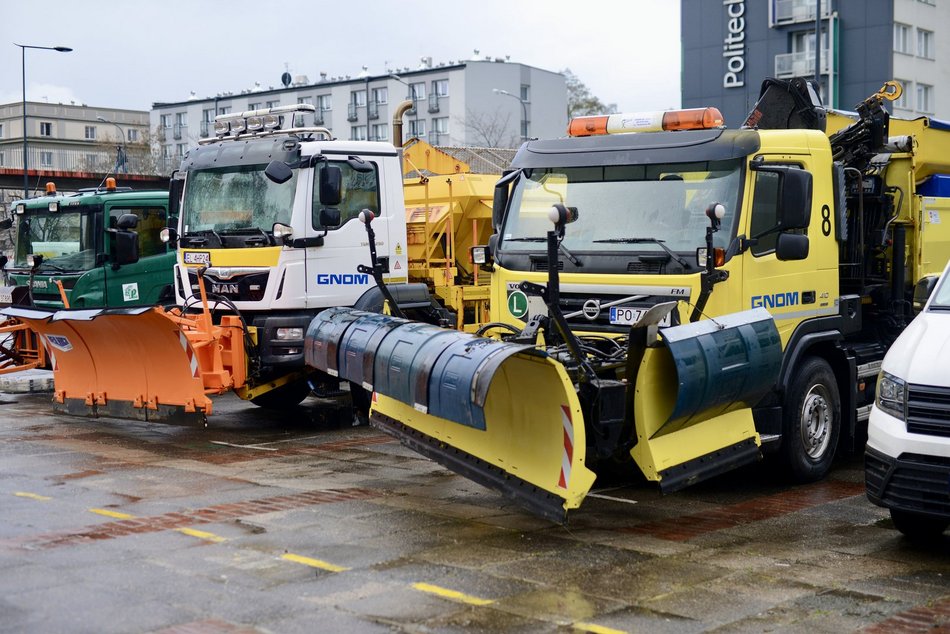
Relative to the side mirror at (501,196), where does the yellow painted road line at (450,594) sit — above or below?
below

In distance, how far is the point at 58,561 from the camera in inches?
261

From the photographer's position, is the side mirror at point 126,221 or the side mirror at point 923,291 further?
the side mirror at point 126,221

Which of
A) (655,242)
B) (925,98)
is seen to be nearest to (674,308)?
(655,242)

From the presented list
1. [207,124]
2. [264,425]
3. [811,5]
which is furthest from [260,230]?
[207,124]

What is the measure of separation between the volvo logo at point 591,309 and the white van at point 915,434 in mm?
2129

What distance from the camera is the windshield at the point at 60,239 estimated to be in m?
14.8

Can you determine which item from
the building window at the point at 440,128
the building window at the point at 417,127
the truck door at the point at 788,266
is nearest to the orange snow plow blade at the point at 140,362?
the truck door at the point at 788,266

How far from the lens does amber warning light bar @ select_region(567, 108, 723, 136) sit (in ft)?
29.2

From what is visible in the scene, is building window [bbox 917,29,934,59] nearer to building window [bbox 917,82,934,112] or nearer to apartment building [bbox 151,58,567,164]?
building window [bbox 917,82,934,112]

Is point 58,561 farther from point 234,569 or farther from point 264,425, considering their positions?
point 264,425

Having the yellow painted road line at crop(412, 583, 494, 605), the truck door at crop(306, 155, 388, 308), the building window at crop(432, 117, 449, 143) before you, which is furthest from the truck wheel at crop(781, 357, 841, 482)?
the building window at crop(432, 117, 449, 143)

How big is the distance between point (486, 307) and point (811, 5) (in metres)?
38.9

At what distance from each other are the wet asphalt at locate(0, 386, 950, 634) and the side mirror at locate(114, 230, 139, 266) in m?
4.46

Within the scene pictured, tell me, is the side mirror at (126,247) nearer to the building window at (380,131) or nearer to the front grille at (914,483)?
the front grille at (914,483)
